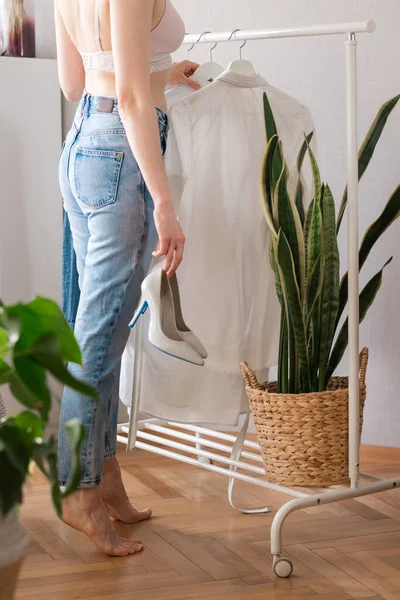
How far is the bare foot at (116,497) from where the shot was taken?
2023mm

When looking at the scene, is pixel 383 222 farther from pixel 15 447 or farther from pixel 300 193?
pixel 15 447

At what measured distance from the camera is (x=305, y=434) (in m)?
1.88

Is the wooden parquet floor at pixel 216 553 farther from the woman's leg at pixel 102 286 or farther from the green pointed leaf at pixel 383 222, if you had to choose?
the green pointed leaf at pixel 383 222

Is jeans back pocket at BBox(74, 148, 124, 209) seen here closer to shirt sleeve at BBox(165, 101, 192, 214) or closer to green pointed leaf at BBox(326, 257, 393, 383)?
shirt sleeve at BBox(165, 101, 192, 214)

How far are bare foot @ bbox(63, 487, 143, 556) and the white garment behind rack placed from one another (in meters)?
0.38

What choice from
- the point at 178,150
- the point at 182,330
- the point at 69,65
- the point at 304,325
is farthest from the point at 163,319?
the point at 69,65

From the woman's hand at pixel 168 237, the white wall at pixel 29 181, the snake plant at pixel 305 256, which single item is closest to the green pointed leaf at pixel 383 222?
the snake plant at pixel 305 256

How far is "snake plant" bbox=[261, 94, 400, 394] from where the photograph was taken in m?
1.86

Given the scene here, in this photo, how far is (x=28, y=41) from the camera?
9.16 feet

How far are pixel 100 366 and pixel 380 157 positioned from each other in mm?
1166

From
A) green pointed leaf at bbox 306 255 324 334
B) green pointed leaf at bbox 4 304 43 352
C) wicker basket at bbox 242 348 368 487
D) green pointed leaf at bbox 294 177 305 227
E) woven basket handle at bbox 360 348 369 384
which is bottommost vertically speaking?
wicker basket at bbox 242 348 368 487

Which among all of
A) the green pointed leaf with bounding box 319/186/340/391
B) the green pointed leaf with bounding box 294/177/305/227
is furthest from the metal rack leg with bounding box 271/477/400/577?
the green pointed leaf with bounding box 294/177/305/227

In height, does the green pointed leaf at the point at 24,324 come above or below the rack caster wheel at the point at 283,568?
above

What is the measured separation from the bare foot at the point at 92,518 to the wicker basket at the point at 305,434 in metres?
0.38
